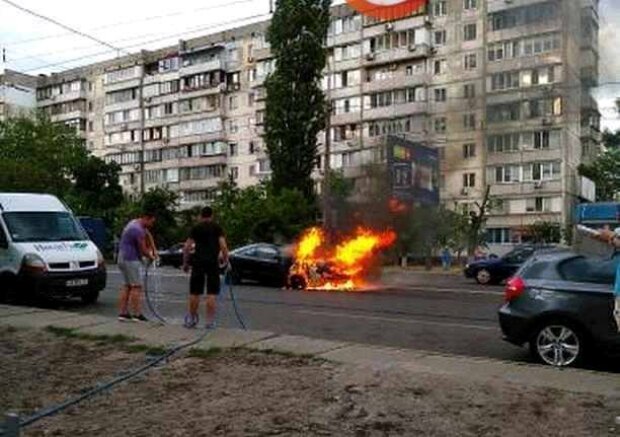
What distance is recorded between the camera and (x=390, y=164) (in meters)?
25.9

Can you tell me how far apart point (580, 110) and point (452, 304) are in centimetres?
648

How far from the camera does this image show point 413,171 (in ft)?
77.6

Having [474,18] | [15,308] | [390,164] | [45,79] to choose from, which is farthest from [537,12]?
[45,79]

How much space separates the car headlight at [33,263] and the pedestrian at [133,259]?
10.6 ft

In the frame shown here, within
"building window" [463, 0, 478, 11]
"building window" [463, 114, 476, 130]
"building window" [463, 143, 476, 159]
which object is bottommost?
"building window" [463, 143, 476, 159]

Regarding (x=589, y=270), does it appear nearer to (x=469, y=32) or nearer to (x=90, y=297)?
(x=469, y=32)

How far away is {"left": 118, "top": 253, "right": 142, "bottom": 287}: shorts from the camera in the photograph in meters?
13.0

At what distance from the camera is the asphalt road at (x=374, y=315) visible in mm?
12125

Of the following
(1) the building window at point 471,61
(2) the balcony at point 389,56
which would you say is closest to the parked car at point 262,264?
(1) the building window at point 471,61

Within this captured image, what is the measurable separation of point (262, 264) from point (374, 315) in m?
10.4

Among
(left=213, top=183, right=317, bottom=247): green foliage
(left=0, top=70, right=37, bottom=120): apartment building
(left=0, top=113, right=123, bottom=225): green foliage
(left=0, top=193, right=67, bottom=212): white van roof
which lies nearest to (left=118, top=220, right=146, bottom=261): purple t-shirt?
(left=0, top=193, right=67, bottom=212): white van roof

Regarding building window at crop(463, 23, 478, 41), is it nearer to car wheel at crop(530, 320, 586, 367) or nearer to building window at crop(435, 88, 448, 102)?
building window at crop(435, 88, 448, 102)

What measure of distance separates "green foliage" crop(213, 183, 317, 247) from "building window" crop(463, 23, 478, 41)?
1101 inches

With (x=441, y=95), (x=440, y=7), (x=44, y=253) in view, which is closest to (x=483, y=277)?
(x=441, y=95)
